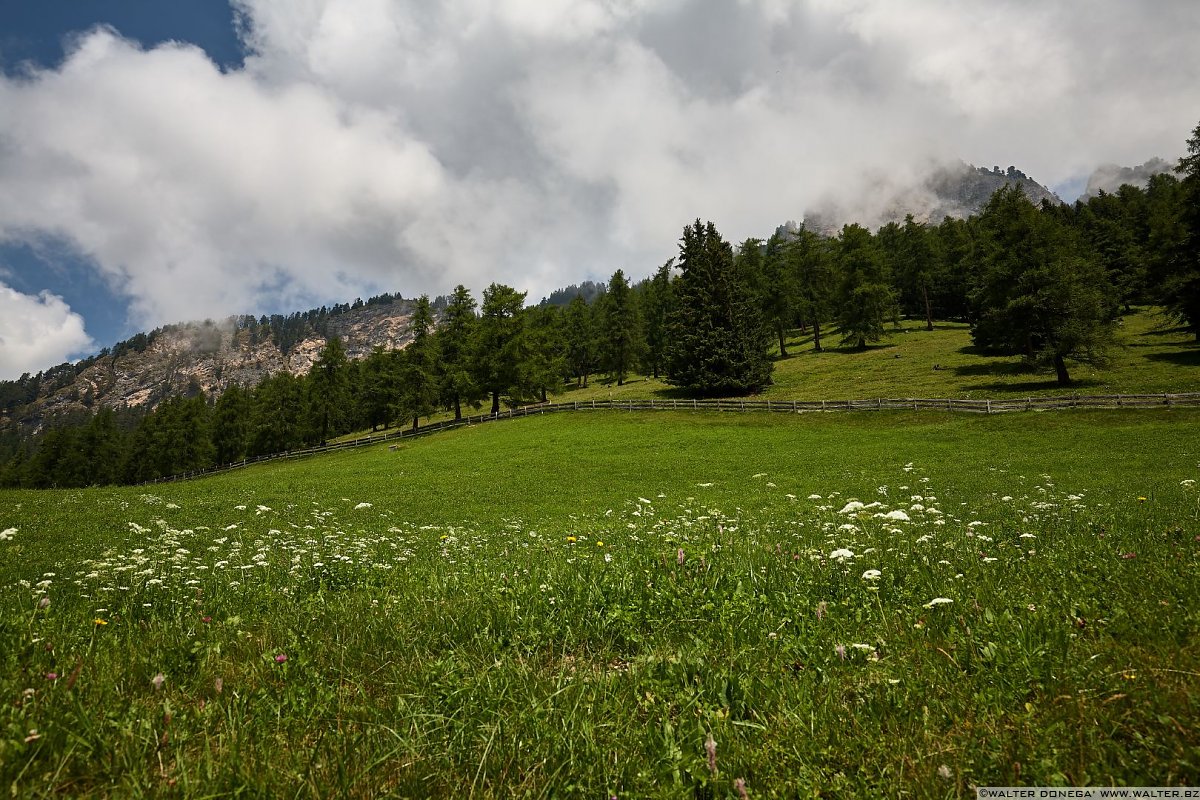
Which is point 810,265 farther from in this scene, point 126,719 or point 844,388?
point 126,719

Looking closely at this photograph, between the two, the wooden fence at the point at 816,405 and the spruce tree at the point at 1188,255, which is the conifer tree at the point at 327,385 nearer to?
the wooden fence at the point at 816,405

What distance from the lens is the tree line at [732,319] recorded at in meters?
42.6

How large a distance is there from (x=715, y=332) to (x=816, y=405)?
13.8 meters

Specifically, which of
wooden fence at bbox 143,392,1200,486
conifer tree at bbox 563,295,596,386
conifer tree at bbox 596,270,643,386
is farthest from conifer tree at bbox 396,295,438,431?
conifer tree at bbox 563,295,596,386

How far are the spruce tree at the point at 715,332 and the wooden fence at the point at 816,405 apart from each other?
4.43m

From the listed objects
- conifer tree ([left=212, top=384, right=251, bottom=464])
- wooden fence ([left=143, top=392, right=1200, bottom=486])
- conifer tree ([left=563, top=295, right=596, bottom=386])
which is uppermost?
conifer tree ([left=563, top=295, right=596, bottom=386])

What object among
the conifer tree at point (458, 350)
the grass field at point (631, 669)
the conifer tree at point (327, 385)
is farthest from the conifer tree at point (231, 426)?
the grass field at point (631, 669)

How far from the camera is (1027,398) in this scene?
36375 millimetres

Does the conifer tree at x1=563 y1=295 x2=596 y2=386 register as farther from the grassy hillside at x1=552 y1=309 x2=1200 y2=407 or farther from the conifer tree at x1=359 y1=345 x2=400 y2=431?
the conifer tree at x1=359 y1=345 x2=400 y2=431

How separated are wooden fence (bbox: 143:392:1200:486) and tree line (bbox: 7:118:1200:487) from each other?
11.4 feet

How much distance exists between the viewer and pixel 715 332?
52.6 metres

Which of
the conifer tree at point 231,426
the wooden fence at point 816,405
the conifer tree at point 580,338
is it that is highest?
the conifer tree at point 580,338

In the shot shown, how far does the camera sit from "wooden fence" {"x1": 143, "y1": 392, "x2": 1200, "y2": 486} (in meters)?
31.7

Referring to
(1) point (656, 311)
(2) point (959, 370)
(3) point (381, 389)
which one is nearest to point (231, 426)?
(3) point (381, 389)
